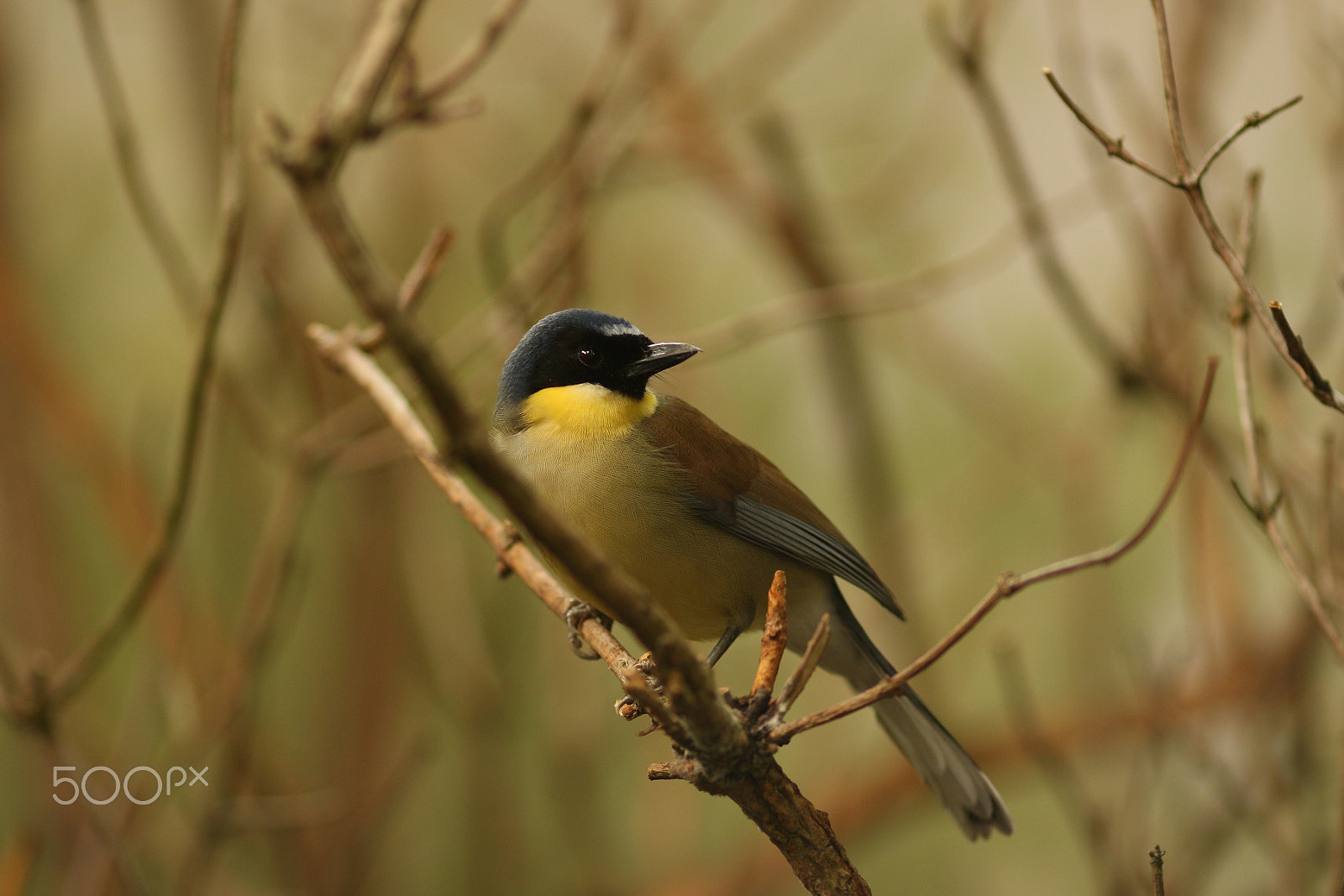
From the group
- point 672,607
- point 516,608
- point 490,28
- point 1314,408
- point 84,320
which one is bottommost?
point 1314,408

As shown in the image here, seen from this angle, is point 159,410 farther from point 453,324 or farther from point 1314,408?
point 1314,408

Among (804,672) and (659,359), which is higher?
(659,359)

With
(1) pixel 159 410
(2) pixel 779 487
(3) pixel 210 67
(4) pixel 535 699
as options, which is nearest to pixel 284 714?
(4) pixel 535 699

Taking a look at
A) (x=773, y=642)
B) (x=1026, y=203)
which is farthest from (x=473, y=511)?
(x=1026, y=203)

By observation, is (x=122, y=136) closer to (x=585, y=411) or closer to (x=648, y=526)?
(x=585, y=411)

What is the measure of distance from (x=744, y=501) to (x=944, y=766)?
79cm

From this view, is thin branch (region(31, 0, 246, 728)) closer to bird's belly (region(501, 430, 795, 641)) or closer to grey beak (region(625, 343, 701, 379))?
bird's belly (region(501, 430, 795, 641))

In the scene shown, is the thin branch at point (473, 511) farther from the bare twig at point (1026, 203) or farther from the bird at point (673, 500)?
the bare twig at point (1026, 203)

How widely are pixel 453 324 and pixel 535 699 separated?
74.6 inches

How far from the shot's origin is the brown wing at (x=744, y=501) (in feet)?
8.61

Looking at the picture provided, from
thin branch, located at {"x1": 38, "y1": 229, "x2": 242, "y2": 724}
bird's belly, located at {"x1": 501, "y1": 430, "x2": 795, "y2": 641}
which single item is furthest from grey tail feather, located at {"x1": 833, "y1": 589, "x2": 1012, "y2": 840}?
thin branch, located at {"x1": 38, "y1": 229, "x2": 242, "y2": 724}

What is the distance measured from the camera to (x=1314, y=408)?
13.2 ft

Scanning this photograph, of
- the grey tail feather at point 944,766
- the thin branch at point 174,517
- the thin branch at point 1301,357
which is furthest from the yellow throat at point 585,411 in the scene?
the thin branch at point 1301,357

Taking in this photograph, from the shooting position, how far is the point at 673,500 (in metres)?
2.55
